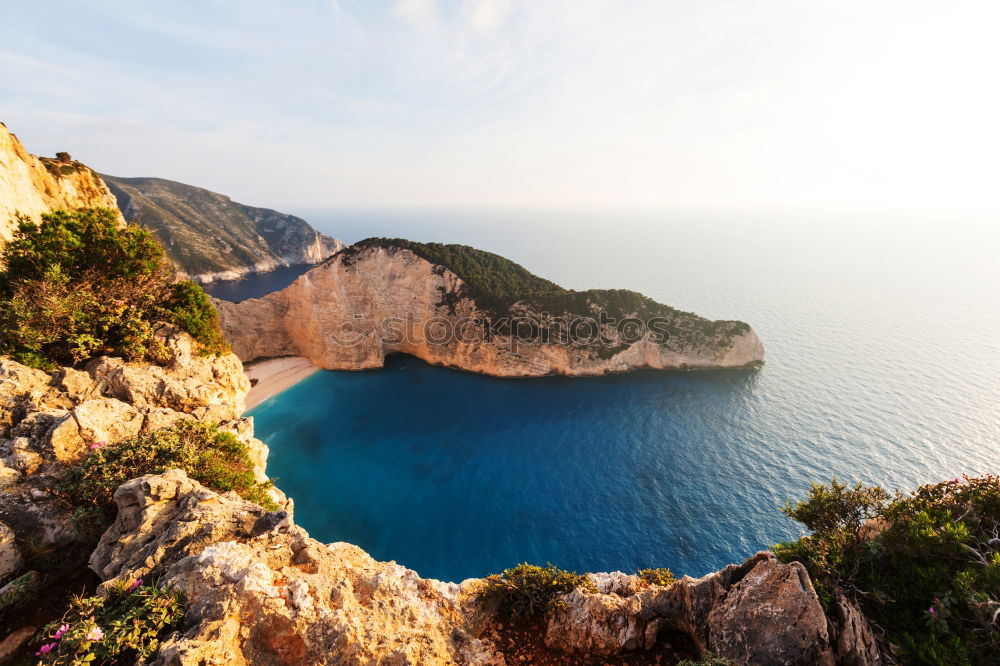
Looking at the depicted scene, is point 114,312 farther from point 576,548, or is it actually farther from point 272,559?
point 576,548

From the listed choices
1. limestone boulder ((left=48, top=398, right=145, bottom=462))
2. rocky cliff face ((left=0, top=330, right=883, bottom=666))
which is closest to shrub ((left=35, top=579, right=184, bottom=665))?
rocky cliff face ((left=0, top=330, right=883, bottom=666))

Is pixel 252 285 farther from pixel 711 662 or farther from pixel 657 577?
pixel 711 662

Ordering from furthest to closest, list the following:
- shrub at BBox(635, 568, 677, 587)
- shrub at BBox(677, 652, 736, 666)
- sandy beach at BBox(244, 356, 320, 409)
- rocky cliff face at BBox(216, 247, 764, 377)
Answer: rocky cliff face at BBox(216, 247, 764, 377) → sandy beach at BBox(244, 356, 320, 409) → shrub at BBox(635, 568, 677, 587) → shrub at BBox(677, 652, 736, 666)

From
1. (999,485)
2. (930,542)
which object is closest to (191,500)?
(930,542)

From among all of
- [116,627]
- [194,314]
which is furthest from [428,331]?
[116,627]

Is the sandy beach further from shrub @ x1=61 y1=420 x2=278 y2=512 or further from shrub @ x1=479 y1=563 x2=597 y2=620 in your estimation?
shrub @ x1=479 y1=563 x2=597 y2=620

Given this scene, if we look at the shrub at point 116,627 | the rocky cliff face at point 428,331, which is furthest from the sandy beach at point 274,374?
the shrub at point 116,627

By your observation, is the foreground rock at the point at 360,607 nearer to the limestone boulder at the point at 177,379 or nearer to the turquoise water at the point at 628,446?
the limestone boulder at the point at 177,379
